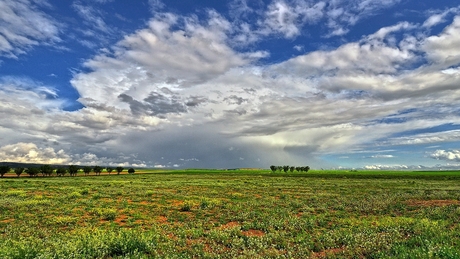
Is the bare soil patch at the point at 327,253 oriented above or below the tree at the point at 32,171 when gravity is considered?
above

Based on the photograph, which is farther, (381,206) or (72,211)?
(381,206)

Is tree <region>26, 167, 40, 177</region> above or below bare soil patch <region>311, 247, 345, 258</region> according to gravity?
below

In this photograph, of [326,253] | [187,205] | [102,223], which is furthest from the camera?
[187,205]

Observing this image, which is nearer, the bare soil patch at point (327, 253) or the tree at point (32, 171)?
the bare soil patch at point (327, 253)

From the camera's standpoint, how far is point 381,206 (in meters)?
26.0

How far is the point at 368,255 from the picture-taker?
10.6 m

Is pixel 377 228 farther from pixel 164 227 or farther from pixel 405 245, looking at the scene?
pixel 164 227

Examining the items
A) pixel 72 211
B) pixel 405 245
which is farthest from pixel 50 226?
pixel 405 245

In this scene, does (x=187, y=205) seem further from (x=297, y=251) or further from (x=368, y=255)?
(x=368, y=255)

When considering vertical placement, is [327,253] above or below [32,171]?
above

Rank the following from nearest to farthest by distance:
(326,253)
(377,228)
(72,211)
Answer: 1. (326,253)
2. (377,228)
3. (72,211)

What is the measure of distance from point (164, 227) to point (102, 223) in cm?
527

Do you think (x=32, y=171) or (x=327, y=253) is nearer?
(x=327, y=253)

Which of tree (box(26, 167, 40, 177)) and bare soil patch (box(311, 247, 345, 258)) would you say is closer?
bare soil patch (box(311, 247, 345, 258))
